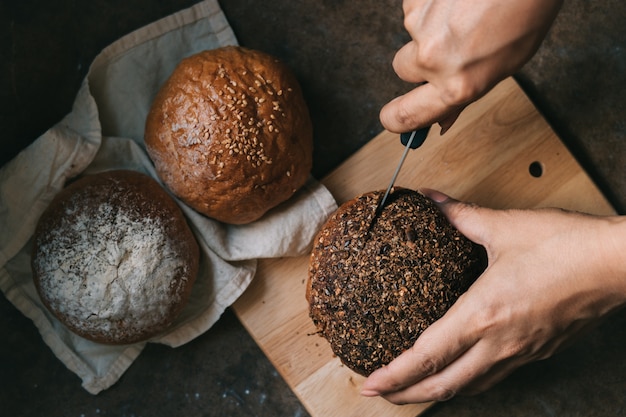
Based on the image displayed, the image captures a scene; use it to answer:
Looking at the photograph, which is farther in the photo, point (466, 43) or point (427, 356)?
point (427, 356)

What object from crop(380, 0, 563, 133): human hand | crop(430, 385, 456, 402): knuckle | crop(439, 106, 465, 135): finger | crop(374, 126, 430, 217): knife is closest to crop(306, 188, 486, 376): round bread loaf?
crop(374, 126, 430, 217): knife

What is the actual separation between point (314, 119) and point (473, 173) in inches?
20.3

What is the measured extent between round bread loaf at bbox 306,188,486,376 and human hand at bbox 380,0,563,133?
14.6 inches

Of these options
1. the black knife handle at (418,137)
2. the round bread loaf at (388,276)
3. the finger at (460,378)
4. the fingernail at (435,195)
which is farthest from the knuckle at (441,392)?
the black knife handle at (418,137)

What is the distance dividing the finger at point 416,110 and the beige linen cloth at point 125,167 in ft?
A: 1.64

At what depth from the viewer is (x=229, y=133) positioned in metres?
1.66

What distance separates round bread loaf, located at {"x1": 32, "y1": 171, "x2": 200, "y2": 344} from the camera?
165 centimetres

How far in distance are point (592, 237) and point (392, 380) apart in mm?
569

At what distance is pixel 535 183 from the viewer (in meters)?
1.84

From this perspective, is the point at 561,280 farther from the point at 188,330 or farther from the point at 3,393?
the point at 3,393

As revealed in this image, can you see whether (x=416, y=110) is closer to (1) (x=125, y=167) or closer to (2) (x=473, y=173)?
(2) (x=473, y=173)

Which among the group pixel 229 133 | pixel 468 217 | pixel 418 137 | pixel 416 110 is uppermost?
pixel 229 133

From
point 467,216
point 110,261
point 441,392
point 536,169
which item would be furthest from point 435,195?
point 110,261

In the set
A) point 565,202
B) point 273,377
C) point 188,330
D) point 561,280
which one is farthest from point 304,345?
point 565,202
